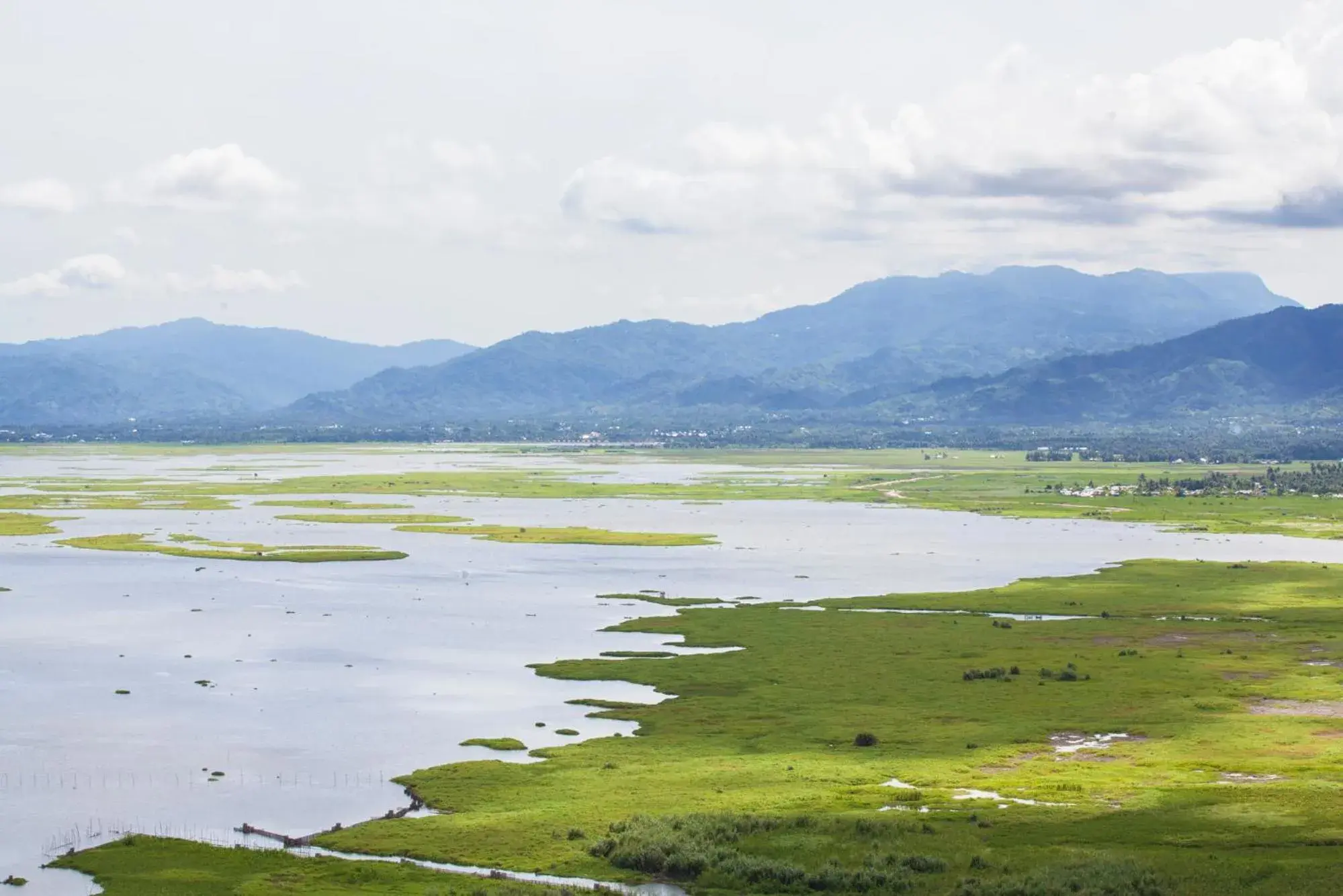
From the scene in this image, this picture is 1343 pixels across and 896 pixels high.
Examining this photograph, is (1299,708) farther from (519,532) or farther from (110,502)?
(110,502)

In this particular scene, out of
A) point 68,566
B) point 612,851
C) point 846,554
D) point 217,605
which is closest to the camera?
point 612,851

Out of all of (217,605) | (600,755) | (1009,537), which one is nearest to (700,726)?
(600,755)

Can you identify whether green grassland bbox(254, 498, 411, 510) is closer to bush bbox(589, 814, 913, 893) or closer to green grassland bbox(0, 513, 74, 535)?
green grassland bbox(0, 513, 74, 535)

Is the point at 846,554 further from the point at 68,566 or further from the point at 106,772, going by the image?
the point at 106,772

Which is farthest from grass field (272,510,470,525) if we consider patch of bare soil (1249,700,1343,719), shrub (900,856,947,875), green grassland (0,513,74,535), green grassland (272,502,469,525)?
shrub (900,856,947,875)

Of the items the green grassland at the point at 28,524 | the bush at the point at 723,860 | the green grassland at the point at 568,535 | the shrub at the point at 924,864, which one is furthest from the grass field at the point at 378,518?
the shrub at the point at 924,864

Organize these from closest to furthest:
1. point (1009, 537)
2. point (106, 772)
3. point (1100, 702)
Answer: point (106, 772) → point (1100, 702) → point (1009, 537)
